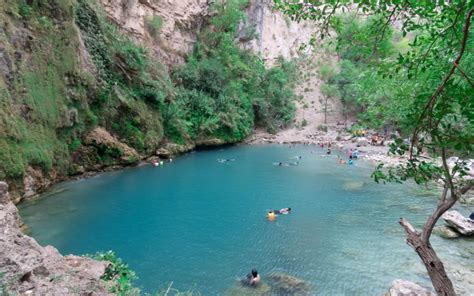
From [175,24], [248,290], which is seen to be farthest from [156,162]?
[248,290]

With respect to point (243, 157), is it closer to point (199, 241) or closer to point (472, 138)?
point (199, 241)

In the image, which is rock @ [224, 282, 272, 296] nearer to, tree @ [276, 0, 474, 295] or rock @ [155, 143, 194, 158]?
tree @ [276, 0, 474, 295]

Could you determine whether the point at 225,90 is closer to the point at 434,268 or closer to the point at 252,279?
the point at 252,279

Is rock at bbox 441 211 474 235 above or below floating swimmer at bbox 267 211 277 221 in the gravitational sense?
above

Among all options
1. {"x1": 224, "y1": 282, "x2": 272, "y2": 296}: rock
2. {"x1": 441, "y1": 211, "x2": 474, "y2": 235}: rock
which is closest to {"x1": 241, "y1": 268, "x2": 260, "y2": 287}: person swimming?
{"x1": 224, "y1": 282, "x2": 272, "y2": 296}: rock

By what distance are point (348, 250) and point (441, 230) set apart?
404cm

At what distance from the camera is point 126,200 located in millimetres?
14094

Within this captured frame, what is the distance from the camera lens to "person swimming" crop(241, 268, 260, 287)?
772 cm

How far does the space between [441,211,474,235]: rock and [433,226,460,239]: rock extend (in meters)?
0.15

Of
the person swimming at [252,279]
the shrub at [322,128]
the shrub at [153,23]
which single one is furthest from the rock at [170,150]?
the shrub at [322,128]

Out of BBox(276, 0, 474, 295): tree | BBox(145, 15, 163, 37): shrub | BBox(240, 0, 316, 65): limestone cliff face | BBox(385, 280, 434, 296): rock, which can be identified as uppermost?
BBox(240, 0, 316, 65): limestone cliff face

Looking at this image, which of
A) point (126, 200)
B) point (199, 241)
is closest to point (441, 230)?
point (199, 241)

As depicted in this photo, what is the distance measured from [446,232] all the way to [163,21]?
27.1 m

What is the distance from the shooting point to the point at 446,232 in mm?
10703
